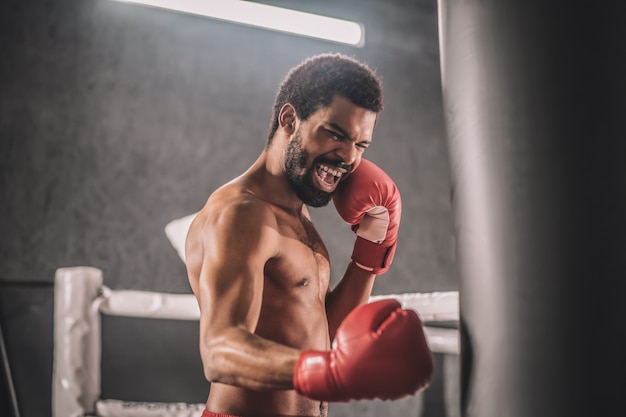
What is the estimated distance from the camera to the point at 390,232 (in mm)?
1783

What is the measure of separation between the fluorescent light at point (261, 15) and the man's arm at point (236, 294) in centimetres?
214

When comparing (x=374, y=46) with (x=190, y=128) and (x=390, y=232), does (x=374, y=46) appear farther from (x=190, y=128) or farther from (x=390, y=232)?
(x=390, y=232)

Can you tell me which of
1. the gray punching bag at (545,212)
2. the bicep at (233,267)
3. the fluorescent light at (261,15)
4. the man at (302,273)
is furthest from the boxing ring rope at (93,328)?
the fluorescent light at (261,15)

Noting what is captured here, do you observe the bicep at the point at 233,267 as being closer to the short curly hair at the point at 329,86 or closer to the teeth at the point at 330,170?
the teeth at the point at 330,170

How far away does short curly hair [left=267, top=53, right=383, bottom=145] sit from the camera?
1521 mm

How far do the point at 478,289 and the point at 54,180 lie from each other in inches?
106

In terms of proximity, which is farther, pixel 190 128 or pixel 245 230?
pixel 190 128

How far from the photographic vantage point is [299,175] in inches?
60.7

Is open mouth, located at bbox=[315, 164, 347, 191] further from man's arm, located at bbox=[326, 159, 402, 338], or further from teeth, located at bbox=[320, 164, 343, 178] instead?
man's arm, located at bbox=[326, 159, 402, 338]

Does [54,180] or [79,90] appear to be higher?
[79,90]

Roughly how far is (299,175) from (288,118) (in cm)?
18

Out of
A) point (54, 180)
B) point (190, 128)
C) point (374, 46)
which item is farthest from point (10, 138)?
point (374, 46)

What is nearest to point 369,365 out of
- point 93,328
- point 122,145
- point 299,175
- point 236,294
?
point 236,294

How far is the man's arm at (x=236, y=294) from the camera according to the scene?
1056mm
